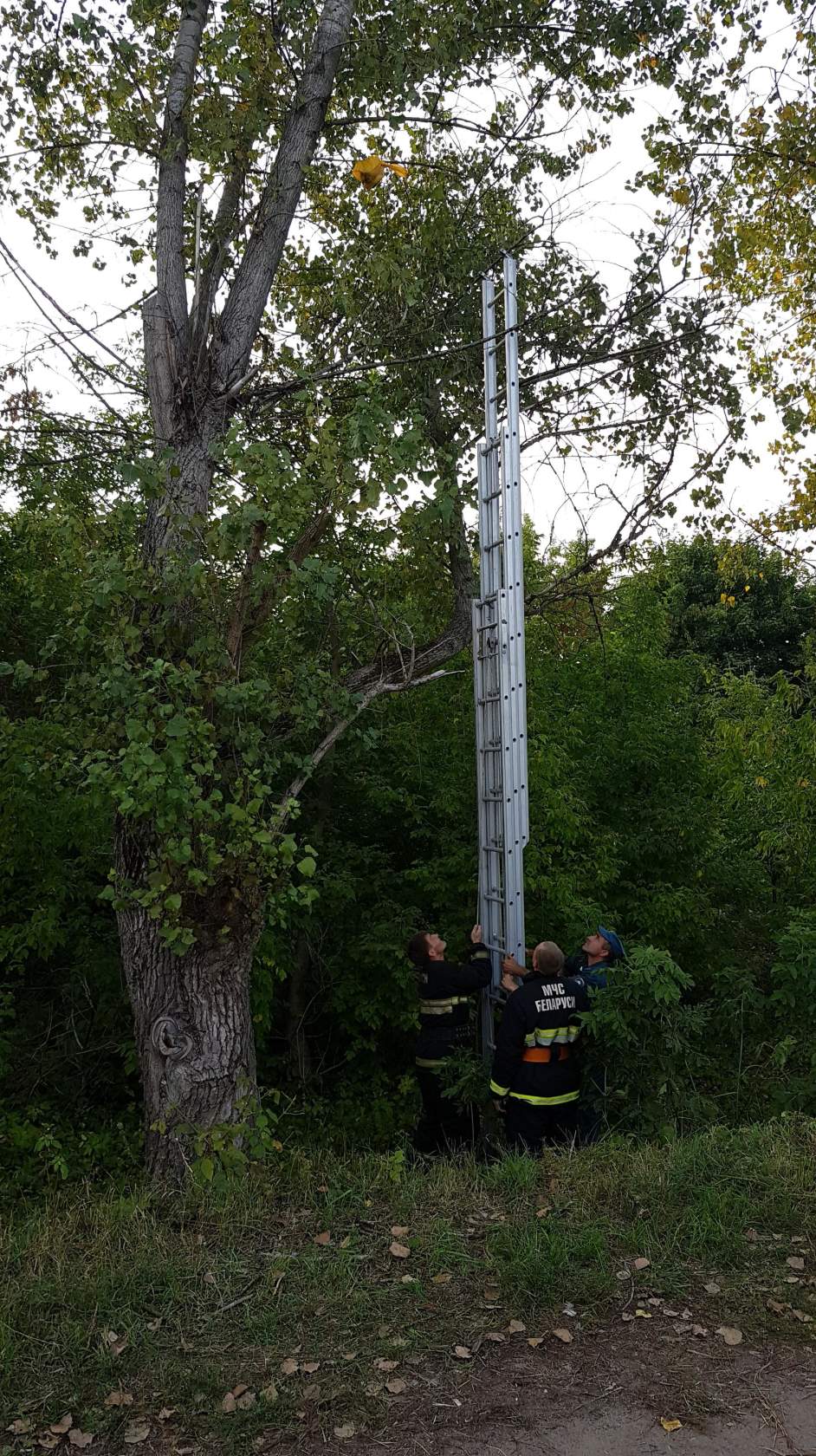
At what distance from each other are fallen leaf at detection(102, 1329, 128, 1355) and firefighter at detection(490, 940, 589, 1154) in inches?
115

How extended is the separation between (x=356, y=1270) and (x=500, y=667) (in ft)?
13.3

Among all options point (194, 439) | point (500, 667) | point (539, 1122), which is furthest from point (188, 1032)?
point (194, 439)

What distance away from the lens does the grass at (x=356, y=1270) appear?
415 cm

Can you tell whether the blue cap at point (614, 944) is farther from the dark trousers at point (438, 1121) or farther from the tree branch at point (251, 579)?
the tree branch at point (251, 579)

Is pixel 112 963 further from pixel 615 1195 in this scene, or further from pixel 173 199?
pixel 173 199

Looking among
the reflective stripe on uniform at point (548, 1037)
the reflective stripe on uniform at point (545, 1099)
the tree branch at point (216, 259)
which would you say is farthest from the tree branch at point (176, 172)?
the reflective stripe on uniform at point (545, 1099)

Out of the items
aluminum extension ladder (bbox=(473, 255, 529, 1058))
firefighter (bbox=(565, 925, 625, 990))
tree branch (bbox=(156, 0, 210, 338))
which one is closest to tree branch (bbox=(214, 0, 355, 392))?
tree branch (bbox=(156, 0, 210, 338))

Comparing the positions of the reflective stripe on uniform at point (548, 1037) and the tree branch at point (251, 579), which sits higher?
the tree branch at point (251, 579)

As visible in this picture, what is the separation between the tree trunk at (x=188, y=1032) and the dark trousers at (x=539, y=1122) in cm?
163

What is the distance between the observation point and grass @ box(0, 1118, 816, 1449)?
13.6 ft

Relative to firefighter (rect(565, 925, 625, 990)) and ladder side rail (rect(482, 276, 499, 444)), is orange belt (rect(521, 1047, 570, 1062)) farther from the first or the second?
ladder side rail (rect(482, 276, 499, 444))

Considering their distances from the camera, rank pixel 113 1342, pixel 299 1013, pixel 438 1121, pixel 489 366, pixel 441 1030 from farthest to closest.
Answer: pixel 299 1013 → pixel 489 366 → pixel 438 1121 → pixel 441 1030 → pixel 113 1342

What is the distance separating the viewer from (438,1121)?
7.92 meters

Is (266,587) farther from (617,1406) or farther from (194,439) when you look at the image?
(617,1406)
